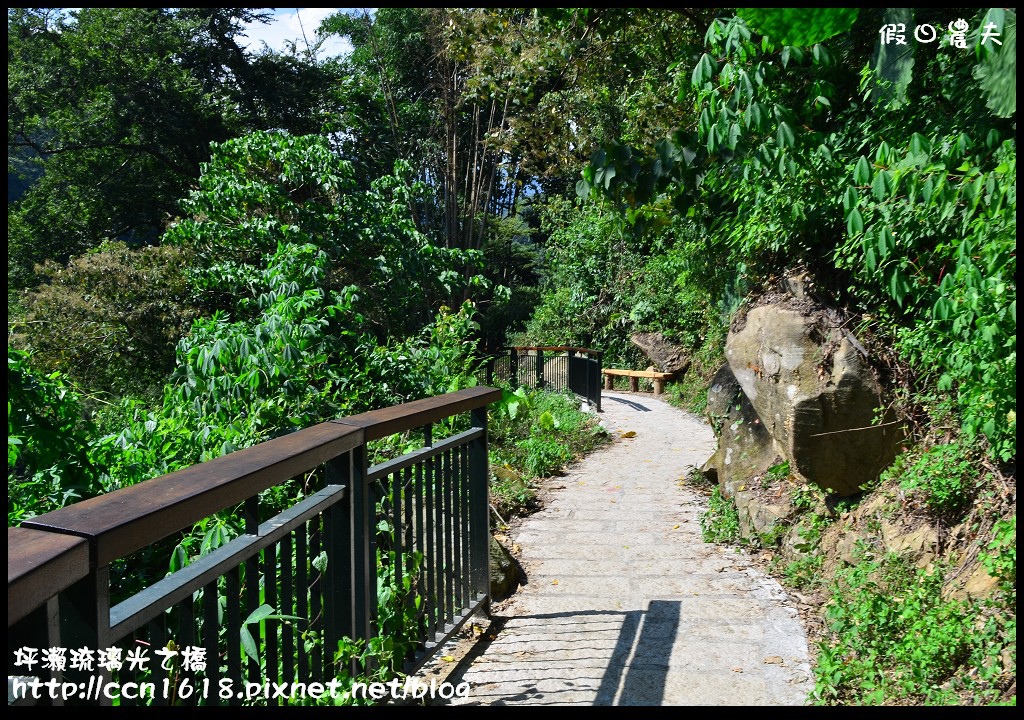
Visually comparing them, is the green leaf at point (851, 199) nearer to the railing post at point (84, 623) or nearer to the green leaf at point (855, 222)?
the green leaf at point (855, 222)

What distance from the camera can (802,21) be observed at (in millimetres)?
2393

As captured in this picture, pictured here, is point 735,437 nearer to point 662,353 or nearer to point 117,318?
point 117,318

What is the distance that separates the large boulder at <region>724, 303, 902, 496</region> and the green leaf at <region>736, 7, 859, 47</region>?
2.81 meters

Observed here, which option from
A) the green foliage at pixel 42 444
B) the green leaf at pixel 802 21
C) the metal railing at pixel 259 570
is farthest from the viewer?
the green foliage at pixel 42 444

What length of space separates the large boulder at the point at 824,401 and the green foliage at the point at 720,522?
83 cm

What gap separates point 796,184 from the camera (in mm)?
5004

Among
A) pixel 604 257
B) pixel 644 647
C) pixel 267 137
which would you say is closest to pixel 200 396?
pixel 644 647

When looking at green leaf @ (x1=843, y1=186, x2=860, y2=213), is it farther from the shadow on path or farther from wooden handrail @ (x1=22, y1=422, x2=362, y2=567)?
the shadow on path

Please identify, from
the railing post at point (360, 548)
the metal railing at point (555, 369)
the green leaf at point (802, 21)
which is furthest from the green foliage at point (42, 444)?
the metal railing at point (555, 369)

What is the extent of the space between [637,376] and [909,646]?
16180 mm

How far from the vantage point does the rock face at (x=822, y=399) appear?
4.79m

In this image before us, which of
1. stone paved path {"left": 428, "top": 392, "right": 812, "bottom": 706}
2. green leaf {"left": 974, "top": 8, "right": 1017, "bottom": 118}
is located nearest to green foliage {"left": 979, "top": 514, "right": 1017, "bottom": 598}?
stone paved path {"left": 428, "top": 392, "right": 812, "bottom": 706}

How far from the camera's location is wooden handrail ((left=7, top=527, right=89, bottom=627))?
1.15m

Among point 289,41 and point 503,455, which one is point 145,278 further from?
point 289,41
